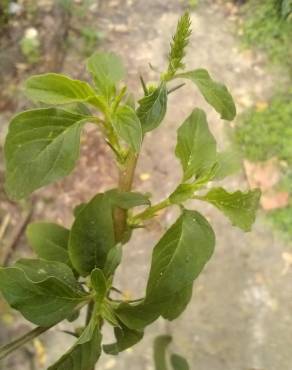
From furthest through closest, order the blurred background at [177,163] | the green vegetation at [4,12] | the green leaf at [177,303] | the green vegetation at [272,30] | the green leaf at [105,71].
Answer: the green vegetation at [4,12]
the green vegetation at [272,30]
the blurred background at [177,163]
the green leaf at [177,303]
the green leaf at [105,71]

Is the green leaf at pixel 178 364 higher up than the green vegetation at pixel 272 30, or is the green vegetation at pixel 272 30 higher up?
the green leaf at pixel 178 364

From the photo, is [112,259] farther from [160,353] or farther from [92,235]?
[160,353]

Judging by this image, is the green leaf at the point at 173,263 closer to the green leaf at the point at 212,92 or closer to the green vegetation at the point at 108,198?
the green vegetation at the point at 108,198

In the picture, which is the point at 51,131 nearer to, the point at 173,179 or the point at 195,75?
the point at 195,75

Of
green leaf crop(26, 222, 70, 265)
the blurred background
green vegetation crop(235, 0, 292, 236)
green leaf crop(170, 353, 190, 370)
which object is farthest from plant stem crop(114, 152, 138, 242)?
green vegetation crop(235, 0, 292, 236)

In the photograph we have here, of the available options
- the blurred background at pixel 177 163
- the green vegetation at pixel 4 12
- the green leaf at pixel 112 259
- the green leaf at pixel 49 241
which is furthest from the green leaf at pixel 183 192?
the green vegetation at pixel 4 12

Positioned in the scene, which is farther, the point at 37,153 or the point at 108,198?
the point at 108,198

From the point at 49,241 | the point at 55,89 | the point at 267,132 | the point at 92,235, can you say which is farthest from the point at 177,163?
the point at 55,89

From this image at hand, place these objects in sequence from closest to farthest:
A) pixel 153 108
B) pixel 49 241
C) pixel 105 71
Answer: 1. pixel 153 108
2. pixel 105 71
3. pixel 49 241
